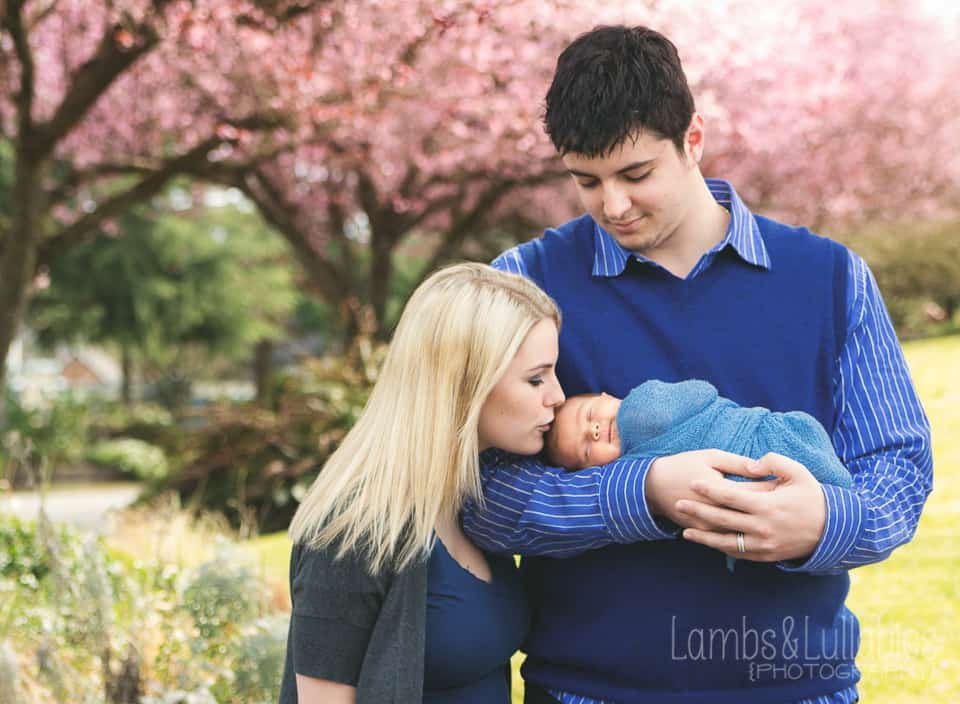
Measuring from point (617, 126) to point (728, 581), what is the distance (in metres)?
0.87

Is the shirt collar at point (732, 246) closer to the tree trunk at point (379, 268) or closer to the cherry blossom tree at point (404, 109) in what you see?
the cherry blossom tree at point (404, 109)

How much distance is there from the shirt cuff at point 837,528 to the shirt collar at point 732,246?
489 millimetres

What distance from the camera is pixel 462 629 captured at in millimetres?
1945

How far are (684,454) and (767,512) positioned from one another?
0.60 ft

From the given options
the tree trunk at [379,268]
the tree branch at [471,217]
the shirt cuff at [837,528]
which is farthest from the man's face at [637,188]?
the tree trunk at [379,268]


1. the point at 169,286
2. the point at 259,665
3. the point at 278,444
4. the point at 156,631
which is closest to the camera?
the point at 259,665

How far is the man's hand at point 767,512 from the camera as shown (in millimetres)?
1648

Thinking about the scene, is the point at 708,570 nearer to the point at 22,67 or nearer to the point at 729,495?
the point at 729,495

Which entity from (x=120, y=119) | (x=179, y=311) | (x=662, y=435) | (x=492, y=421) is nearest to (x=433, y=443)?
(x=492, y=421)

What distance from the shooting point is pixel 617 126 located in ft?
6.25

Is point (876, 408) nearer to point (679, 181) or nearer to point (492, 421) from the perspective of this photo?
point (679, 181)

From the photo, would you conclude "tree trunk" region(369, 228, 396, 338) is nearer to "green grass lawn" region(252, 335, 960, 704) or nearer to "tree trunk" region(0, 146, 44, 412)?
"tree trunk" region(0, 146, 44, 412)

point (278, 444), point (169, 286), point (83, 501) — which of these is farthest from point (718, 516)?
point (169, 286)

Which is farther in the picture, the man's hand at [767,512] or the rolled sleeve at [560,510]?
the rolled sleeve at [560,510]
